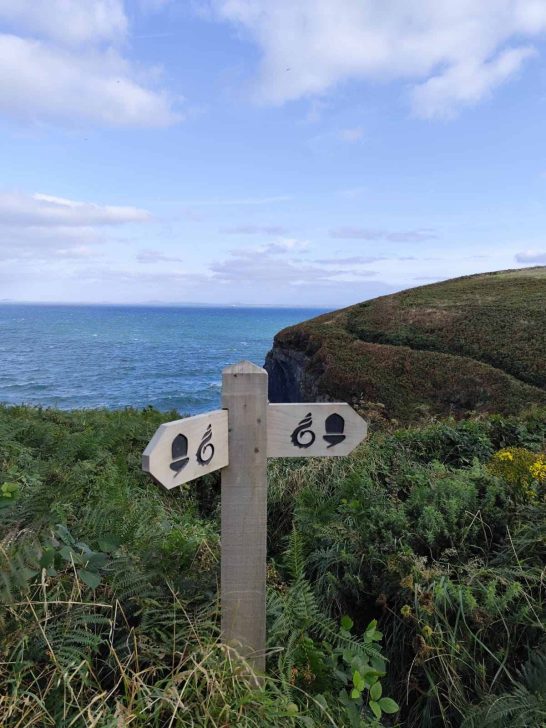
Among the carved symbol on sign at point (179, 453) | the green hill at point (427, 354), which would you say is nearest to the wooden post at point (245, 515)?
the carved symbol on sign at point (179, 453)

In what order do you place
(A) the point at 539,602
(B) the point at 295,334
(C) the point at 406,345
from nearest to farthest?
(A) the point at 539,602 < (C) the point at 406,345 < (B) the point at 295,334

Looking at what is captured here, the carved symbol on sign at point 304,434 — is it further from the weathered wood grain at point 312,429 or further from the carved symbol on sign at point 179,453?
the carved symbol on sign at point 179,453

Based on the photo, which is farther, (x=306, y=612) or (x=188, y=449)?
(x=306, y=612)

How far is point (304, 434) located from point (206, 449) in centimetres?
51

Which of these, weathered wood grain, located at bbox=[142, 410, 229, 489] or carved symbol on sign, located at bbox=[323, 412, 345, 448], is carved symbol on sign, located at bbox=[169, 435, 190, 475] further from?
carved symbol on sign, located at bbox=[323, 412, 345, 448]

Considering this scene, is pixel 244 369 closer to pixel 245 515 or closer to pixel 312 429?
pixel 312 429

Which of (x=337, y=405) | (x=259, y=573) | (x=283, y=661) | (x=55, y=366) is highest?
(x=337, y=405)

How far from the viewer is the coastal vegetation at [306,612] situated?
1989 mm

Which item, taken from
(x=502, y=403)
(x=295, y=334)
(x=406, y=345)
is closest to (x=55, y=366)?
(x=295, y=334)

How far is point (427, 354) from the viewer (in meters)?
17.1

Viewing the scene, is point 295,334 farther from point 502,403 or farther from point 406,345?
point 502,403

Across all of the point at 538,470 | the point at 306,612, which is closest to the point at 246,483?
the point at 306,612

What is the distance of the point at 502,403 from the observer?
45.3ft

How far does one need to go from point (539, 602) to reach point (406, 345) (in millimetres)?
16488
